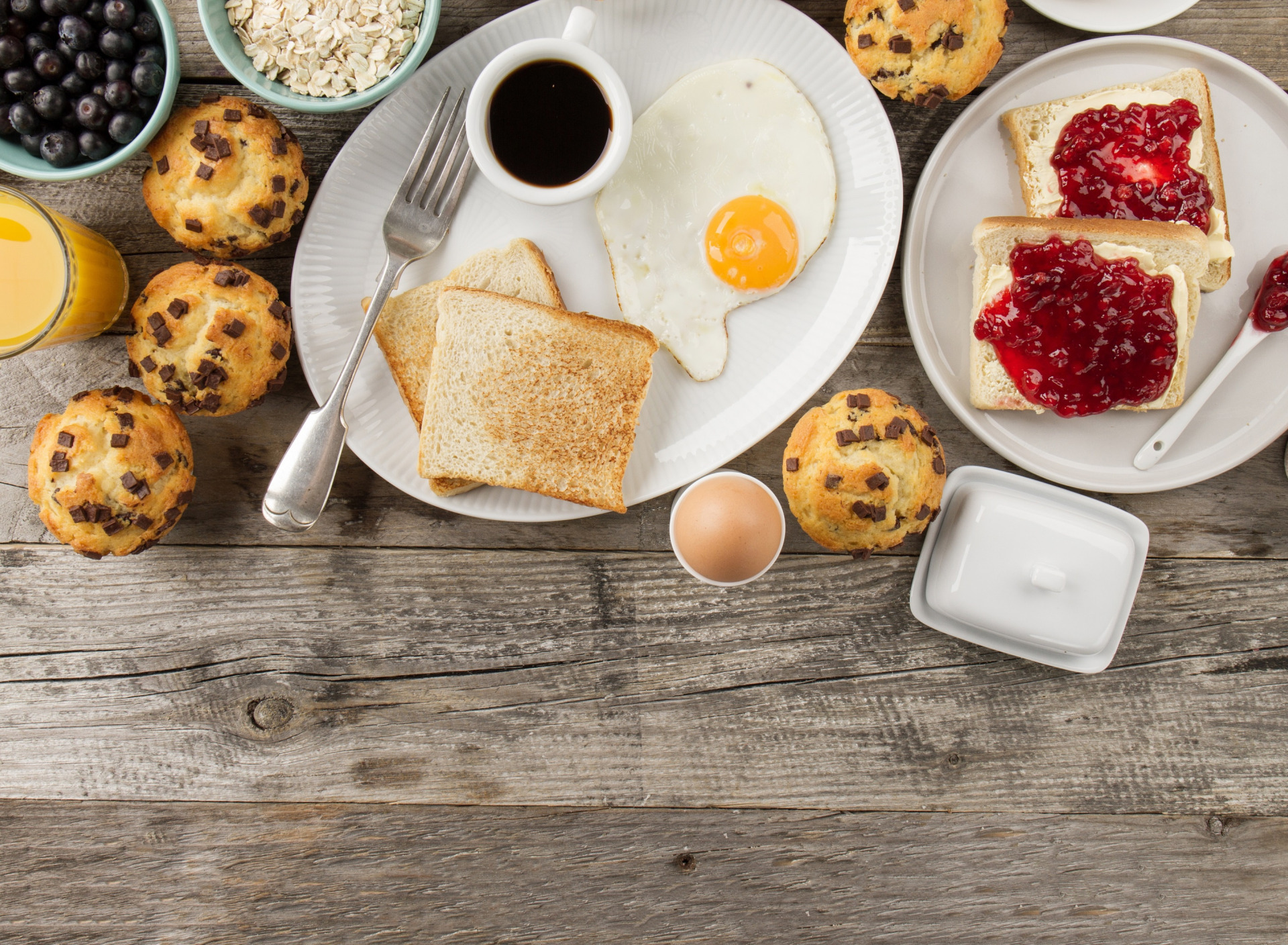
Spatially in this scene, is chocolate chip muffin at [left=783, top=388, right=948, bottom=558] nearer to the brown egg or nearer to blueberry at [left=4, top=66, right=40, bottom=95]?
the brown egg

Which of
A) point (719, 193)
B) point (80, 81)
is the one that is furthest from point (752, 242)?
point (80, 81)

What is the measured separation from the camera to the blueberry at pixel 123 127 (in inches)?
62.0

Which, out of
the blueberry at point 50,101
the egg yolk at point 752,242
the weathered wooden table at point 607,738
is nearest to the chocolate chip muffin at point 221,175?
the blueberry at point 50,101

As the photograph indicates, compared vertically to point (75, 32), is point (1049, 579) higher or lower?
lower

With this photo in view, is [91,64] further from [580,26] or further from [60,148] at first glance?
[580,26]

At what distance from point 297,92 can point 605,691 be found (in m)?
1.69

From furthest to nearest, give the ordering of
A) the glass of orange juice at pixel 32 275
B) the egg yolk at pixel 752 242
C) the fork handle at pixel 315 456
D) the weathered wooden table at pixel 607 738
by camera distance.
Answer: the weathered wooden table at pixel 607 738, the egg yolk at pixel 752 242, the fork handle at pixel 315 456, the glass of orange juice at pixel 32 275

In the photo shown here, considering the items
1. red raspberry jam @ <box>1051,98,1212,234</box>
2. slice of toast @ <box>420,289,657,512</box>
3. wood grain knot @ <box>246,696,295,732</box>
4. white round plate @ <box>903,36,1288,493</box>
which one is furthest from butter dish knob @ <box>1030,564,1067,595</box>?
wood grain knot @ <box>246,696,295,732</box>

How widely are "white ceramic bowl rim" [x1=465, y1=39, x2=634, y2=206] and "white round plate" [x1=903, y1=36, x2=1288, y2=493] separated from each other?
79 centimetres

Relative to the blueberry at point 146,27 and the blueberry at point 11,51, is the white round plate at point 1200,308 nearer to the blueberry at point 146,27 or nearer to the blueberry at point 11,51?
the blueberry at point 146,27

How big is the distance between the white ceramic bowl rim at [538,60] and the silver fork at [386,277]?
11 cm

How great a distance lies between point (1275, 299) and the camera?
1.86 meters

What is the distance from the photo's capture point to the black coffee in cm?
175

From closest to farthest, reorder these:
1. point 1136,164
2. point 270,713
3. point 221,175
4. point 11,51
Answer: point 11,51
point 221,175
point 1136,164
point 270,713
